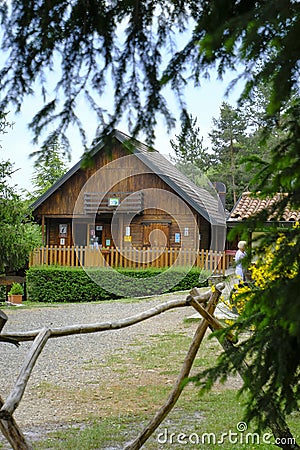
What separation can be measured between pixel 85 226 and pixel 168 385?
13624 mm

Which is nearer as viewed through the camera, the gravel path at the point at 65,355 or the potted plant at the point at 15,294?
the gravel path at the point at 65,355

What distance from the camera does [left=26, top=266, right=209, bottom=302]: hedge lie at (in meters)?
15.6

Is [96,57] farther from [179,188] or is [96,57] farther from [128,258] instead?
[179,188]

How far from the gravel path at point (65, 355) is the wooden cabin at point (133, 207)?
15.0 ft

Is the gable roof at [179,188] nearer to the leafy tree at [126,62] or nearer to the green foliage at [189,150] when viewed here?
the green foliage at [189,150]

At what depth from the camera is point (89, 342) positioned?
976 centimetres

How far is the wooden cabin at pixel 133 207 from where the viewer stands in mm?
18312

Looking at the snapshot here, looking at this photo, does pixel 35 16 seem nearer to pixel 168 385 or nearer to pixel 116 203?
pixel 168 385

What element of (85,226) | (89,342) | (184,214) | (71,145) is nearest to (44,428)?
(71,145)

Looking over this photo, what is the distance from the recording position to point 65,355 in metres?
8.64

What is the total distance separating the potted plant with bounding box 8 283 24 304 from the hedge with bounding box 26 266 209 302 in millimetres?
511

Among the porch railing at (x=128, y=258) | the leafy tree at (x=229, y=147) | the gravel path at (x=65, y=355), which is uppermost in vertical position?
the leafy tree at (x=229, y=147)

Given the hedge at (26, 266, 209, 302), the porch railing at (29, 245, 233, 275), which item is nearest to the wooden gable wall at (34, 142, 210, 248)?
the porch railing at (29, 245, 233, 275)

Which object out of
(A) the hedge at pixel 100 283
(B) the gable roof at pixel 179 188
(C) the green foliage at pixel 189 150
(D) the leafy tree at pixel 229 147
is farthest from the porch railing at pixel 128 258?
(D) the leafy tree at pixel 229 147
